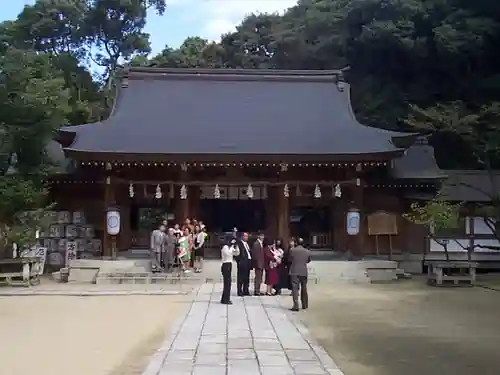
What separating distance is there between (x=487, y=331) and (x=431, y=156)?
13.7 m

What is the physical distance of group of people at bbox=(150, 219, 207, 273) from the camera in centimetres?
1888

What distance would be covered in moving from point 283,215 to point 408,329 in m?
10.1

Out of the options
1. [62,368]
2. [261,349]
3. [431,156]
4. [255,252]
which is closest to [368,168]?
[431,156]

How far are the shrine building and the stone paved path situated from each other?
8.29 meters

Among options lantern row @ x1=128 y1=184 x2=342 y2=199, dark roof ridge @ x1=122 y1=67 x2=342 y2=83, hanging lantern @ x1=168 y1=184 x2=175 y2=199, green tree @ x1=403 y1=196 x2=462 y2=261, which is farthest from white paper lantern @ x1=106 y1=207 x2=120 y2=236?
green tree @ x1=403 y1=196 x2=462 y2=261

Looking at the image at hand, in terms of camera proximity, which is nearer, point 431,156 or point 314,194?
point 314,194

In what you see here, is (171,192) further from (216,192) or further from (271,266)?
(271,266)

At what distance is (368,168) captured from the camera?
21219 mm

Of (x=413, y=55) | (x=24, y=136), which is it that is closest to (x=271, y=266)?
(x=24, y=136)

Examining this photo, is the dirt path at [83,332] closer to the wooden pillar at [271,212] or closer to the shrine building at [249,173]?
the shrine building at [249,173]

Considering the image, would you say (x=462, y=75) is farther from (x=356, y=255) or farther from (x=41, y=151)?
(x=41, y=151)

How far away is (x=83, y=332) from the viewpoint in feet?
34.5

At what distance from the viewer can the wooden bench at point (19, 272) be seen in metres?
18.0

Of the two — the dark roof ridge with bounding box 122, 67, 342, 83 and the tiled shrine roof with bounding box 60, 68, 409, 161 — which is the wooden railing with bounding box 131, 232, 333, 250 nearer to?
the tiled shrine roof with bounding box 60, 68, 409, 161
